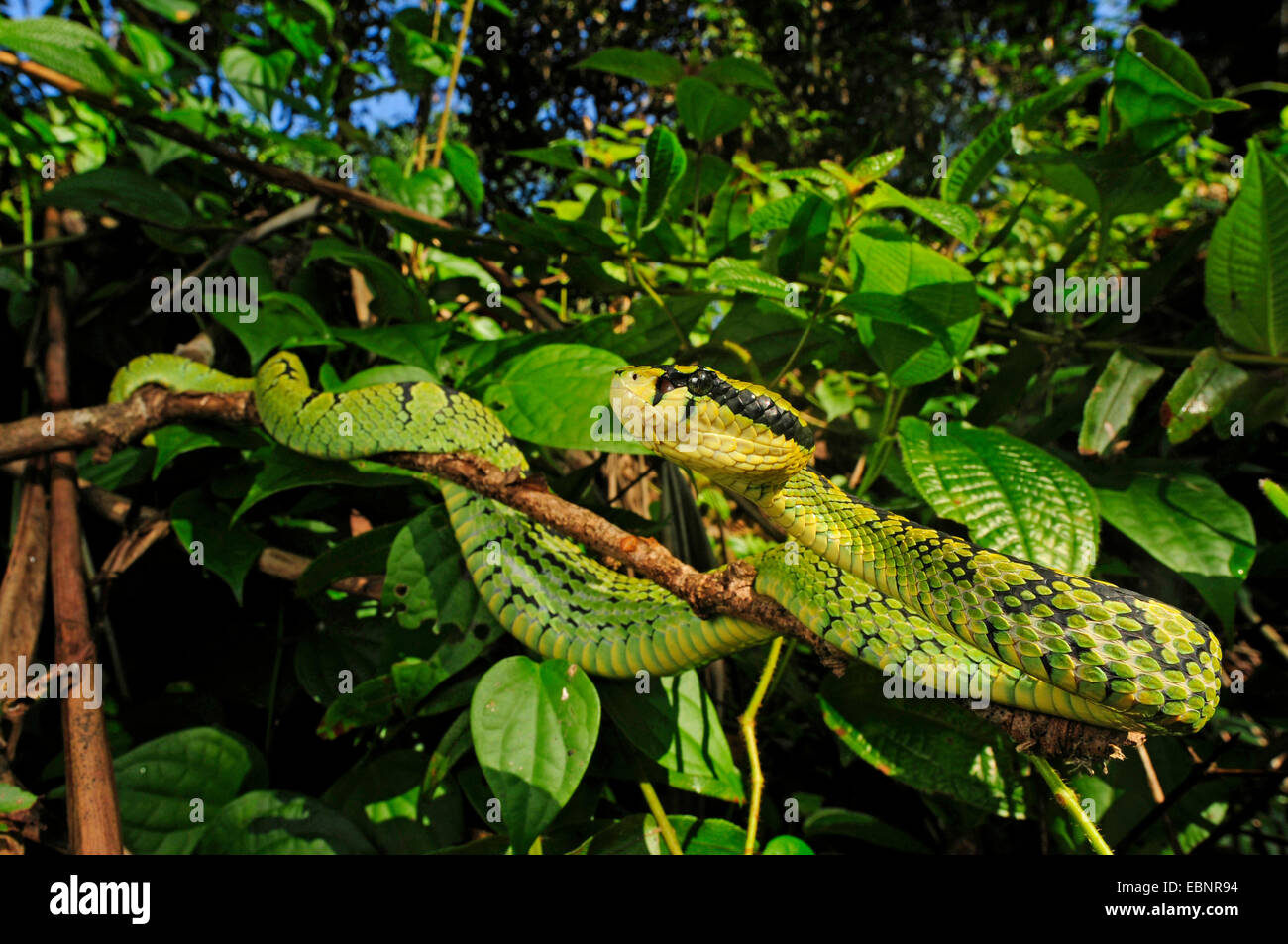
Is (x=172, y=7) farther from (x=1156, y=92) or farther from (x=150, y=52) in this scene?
(x=1156, y=92)

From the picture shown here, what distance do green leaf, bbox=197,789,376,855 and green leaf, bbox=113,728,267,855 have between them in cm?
9

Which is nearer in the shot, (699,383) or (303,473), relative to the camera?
(699,383)

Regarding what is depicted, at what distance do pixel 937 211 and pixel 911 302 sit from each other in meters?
0.17

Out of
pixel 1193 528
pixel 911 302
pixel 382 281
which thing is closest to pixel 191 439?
pixel 382 281

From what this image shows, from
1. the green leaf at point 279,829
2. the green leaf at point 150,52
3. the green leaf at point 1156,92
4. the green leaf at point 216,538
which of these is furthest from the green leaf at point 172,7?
the green leaf at point 1156,92

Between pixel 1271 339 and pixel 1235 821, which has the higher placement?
pixel 1271 339

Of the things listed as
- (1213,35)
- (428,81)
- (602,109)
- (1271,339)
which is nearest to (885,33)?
(602,109)

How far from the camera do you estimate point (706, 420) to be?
1.05 m

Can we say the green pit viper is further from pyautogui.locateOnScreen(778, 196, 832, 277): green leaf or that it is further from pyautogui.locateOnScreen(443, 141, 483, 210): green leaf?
pyautogui.locateOnScreen(443, 141, 483, 210): green leaf

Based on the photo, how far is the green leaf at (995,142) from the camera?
52.6 inches

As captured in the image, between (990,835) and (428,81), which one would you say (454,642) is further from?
(428,81)

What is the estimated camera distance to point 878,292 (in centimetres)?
128

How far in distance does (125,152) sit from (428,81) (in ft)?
3.92

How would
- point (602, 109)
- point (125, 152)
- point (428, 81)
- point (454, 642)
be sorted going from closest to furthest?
point (454, 642) → point (428, 81) → point (125, 152) → point (602, 109)
